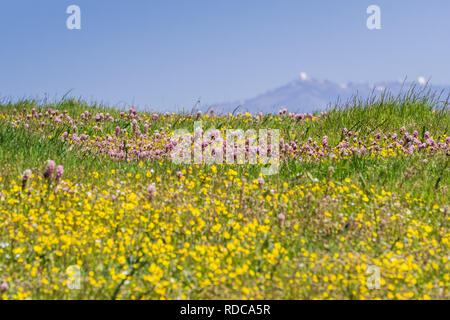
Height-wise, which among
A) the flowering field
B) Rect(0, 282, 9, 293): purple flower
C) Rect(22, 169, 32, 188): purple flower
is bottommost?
Rect(0, 282, 9, 293): purple flower

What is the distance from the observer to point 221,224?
720cm

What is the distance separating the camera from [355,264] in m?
6.21

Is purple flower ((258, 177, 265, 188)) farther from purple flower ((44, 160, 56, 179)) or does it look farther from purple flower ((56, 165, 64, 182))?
purple flower ((44, 160, 56, 179))

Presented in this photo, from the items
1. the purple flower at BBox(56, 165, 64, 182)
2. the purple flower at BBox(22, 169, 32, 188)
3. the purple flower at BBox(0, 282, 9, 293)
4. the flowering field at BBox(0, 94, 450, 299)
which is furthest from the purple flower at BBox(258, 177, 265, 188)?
the purple flower at BBox(0, 282, 9, 293)

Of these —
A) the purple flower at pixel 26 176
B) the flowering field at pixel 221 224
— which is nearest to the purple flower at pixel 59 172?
the flowering field at pixel 221 224

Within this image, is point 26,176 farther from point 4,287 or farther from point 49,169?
point 4,287

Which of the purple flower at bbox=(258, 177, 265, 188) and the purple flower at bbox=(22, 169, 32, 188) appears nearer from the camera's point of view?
the purple flower at bbox=(22, 169, 32, 188)

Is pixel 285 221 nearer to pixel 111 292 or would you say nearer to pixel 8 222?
pixel 111 292

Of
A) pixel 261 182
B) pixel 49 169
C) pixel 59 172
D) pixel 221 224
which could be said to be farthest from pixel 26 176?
pixel 261 182

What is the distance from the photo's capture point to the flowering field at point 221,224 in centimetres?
589

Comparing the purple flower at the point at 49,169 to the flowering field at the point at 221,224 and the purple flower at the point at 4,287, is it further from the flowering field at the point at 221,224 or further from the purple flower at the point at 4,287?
the purple flower at the point at 4,287

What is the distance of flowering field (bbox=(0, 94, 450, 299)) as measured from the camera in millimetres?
5895

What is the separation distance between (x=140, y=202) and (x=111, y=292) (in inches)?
86.0
